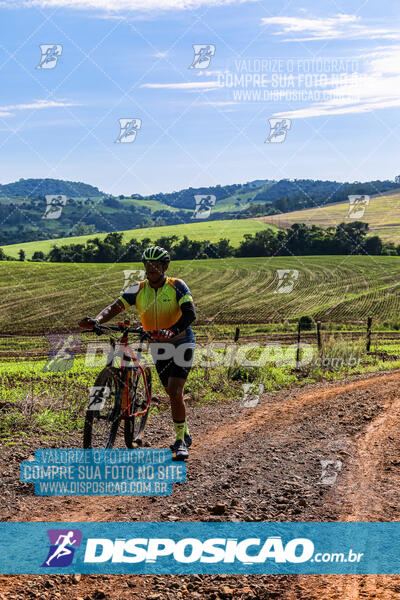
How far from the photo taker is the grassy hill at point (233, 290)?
44281mm

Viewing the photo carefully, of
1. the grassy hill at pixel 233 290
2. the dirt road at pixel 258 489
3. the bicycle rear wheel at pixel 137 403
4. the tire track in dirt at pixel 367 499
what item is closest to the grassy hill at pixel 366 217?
the grassy hill at pixel 233 290

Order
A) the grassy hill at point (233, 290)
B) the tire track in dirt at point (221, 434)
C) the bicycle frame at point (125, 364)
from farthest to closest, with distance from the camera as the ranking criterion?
the grassy hill at point (233, 290) < the bicycle frame at point (125, 364) < the tire track in dirt at point (221, 434)

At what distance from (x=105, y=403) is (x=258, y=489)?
198 centimetres

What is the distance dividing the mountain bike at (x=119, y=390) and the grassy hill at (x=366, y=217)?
82843 mm

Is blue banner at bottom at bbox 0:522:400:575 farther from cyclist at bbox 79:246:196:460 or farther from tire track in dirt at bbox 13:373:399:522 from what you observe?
cyclist at bbox 79:246:196:460

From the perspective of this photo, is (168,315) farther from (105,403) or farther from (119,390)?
(105,403)

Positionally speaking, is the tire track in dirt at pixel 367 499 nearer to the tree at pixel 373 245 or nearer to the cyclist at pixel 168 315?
the cyclist at pixel 168 315

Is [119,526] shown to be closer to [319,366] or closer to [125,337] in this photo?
[125,337]

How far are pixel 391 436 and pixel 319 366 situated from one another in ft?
23.6

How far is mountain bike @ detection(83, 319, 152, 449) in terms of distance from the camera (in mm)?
6340

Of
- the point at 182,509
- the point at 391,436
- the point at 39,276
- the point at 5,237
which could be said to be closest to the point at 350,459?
the point at 391,436

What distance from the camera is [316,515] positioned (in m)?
5.06

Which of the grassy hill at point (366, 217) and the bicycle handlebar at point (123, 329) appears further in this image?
the grassy hill at point (366, 217)

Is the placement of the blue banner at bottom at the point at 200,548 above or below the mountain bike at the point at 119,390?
below
